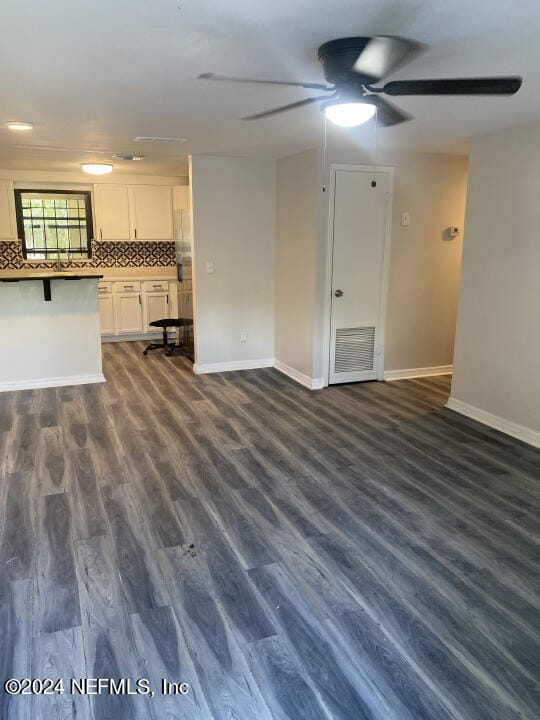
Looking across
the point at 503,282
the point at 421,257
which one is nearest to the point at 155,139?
the point at 421,257

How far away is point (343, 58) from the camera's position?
86.8 inches

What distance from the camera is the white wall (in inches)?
207

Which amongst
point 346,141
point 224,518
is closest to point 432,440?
point 224,518

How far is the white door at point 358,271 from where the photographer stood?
17.1 feet

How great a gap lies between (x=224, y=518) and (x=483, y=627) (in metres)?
1.39

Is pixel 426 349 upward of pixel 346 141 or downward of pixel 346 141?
downward

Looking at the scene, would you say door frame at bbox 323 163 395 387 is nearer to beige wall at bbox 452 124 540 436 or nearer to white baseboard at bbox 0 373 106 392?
beige wall at bbox 452 124 540 436

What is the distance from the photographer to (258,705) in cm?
179

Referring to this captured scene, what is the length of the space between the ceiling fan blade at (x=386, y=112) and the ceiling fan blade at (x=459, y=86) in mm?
60

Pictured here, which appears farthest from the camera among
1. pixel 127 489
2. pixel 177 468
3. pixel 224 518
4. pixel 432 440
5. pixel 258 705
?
pixel 432 440

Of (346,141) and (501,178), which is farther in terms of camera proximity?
(346,141)

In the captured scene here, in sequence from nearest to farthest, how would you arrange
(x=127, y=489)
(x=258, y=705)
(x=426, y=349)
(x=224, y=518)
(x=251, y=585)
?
(x=258, y=705), (x=251, y=585), (x=224, y=518), (x=127, y=489), (x=426, y=349)

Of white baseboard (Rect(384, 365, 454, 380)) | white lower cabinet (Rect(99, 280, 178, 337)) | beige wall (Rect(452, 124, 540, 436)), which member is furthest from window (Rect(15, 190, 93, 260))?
beige wall (Rect(452, 124, 540, 436))

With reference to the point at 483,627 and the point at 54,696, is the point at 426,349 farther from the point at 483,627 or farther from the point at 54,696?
the point at 54,696
